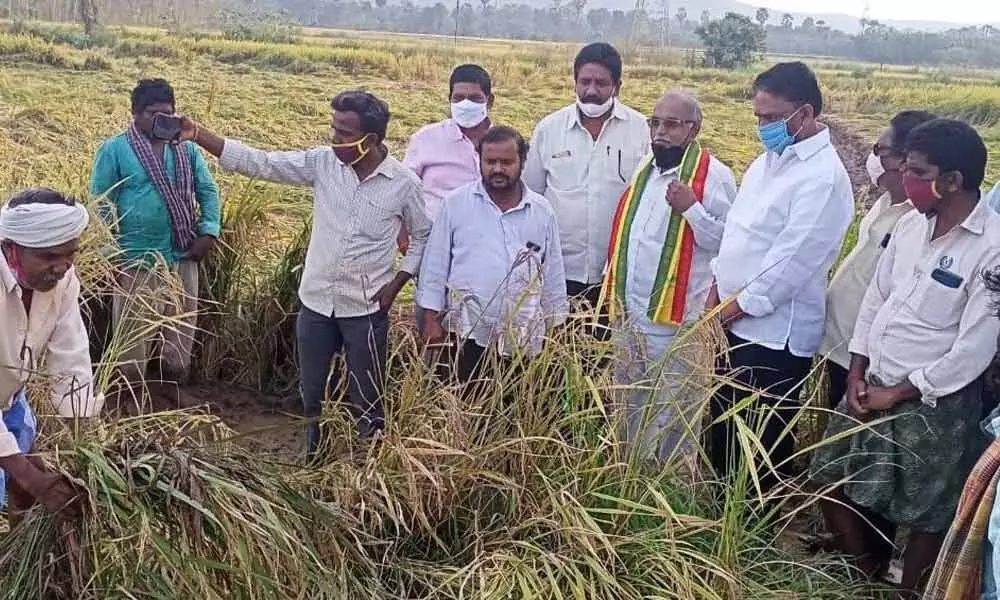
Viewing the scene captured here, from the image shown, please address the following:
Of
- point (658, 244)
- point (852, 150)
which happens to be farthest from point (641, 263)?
point (852, 150)

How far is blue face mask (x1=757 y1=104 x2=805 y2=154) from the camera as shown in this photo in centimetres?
333

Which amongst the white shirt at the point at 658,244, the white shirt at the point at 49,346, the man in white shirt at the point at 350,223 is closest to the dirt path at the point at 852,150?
the white shirt at the point at 658,244

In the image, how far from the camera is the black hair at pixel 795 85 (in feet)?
10.9

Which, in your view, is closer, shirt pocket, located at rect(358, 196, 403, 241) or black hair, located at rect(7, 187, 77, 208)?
black hair, located at rect(7, 187, 77, 208)

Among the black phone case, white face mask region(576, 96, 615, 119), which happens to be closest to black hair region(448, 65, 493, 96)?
white face mask region(576, 96, 615, 119)

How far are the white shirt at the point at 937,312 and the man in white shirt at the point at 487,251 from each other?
1100 millimetres

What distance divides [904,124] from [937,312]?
0.83 metres

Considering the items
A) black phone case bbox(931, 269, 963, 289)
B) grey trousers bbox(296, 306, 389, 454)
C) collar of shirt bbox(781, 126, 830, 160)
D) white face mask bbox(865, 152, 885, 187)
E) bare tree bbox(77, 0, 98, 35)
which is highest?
bare tree bbox(77, 0, 98, 35)

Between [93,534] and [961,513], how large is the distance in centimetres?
215

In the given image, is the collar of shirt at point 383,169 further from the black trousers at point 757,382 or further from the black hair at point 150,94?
the black trousers at point 757,382

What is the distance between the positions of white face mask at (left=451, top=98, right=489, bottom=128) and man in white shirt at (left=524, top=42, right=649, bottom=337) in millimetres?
298

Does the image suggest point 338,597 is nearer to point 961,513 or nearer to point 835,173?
point 961,513

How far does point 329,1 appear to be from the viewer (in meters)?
103

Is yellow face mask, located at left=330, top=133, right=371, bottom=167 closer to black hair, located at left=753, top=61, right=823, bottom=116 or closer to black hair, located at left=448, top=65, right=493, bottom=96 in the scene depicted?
black hair, located at left=448, top=65, right=493, bottom=96
